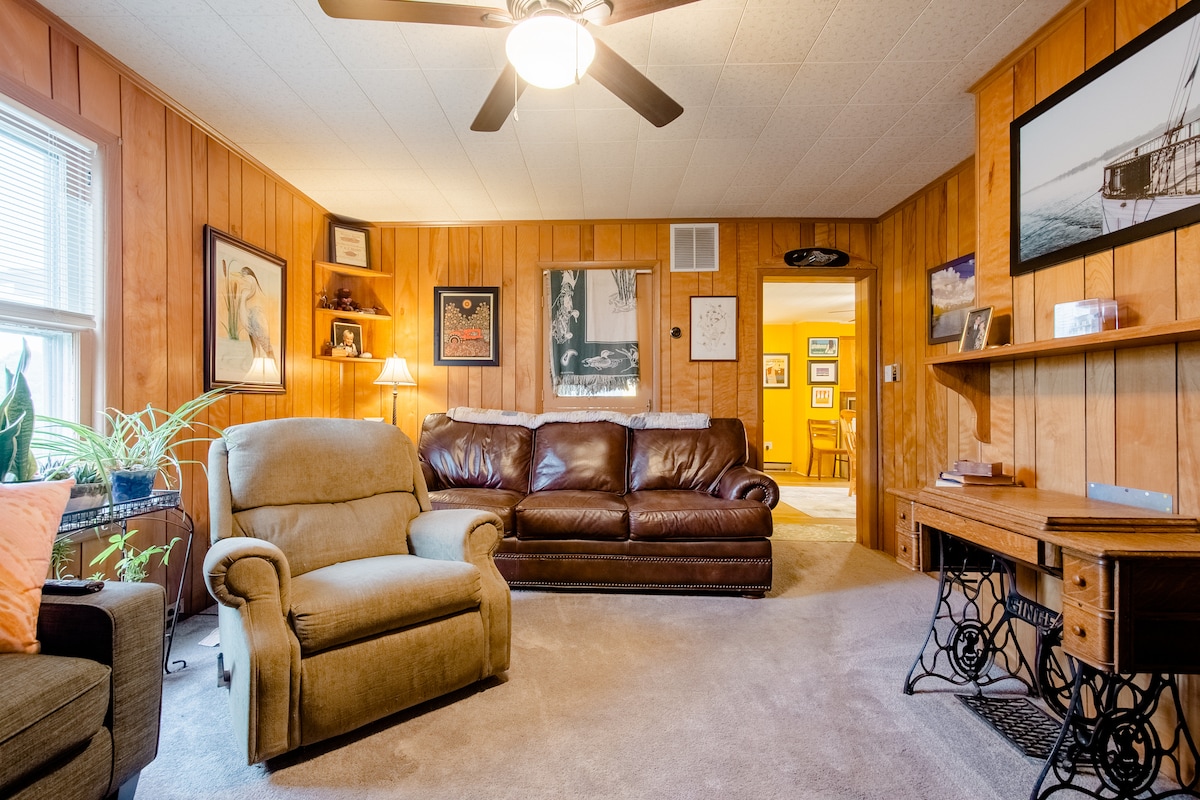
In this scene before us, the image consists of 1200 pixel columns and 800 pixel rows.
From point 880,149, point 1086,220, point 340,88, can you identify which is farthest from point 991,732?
point 340,88

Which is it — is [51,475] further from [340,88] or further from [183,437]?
[340,88]

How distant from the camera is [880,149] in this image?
9.93 feet

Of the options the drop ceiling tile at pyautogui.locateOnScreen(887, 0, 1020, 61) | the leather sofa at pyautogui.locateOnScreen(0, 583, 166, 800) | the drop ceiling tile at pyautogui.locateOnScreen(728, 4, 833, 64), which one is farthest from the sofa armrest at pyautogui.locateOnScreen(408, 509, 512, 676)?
the drop ceiling tile at pyautogui.locateOnScreen(887, 0, 1020, 61)

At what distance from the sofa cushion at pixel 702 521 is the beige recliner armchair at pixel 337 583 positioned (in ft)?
3.48

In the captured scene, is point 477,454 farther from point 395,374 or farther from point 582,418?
point 395,374

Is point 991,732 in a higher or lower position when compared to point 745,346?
lower

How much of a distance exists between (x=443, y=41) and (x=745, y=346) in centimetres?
293

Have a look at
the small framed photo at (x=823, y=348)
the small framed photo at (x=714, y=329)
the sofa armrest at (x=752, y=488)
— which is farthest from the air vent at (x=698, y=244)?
the small framed photo at (x=823, y=348)

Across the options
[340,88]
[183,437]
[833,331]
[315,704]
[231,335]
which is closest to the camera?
[315,704]

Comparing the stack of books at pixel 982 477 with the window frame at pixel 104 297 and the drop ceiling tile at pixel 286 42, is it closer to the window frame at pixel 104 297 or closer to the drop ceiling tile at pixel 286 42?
the drop ceiling tile at pixel 286 42

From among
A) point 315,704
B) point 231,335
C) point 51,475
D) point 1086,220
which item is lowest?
point 315,704

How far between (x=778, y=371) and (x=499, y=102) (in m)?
7.64

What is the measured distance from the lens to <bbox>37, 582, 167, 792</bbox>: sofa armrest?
124 centimetres

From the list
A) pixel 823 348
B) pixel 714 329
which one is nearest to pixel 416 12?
pixel 714 329
